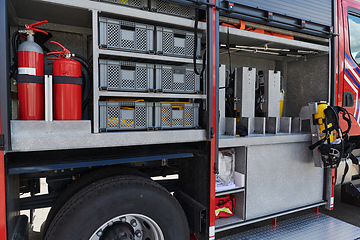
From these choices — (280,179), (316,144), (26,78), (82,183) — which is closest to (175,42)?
(26,78)

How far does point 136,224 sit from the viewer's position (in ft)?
5.75

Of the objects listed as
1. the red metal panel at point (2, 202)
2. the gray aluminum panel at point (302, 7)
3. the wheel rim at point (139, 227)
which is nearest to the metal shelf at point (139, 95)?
the red metal panel at point (2, 202)

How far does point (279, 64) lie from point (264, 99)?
2.78 ft

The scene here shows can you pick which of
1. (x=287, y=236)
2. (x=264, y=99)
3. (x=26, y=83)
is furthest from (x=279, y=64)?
(x=26, y=83)

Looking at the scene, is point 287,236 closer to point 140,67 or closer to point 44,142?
point 140,67

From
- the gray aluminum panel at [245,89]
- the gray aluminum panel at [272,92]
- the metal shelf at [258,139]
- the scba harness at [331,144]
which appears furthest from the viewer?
the gray aluminum panel at [272,92]

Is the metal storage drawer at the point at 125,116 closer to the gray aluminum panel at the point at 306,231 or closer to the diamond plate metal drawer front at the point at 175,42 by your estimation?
the diamond plate metal drawer front at the point at 175,42

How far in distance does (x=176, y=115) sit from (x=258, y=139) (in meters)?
0.91

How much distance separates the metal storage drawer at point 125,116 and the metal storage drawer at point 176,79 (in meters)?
0.19

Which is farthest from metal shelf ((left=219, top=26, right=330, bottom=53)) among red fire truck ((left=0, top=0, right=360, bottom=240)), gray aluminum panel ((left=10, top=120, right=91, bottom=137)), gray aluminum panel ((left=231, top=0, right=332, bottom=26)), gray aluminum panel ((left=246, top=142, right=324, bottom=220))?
gray aluminum panel ((left=10, top=120, right=91, bottom=137))

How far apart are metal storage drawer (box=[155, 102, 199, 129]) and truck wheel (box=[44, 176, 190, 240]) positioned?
1.50ft

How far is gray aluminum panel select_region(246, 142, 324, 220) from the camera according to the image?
225cm

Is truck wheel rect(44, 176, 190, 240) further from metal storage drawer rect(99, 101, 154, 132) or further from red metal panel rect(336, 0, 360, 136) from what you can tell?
red metal panel rect(336, 0, 360, 136)

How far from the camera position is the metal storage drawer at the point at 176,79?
1.79 meters
